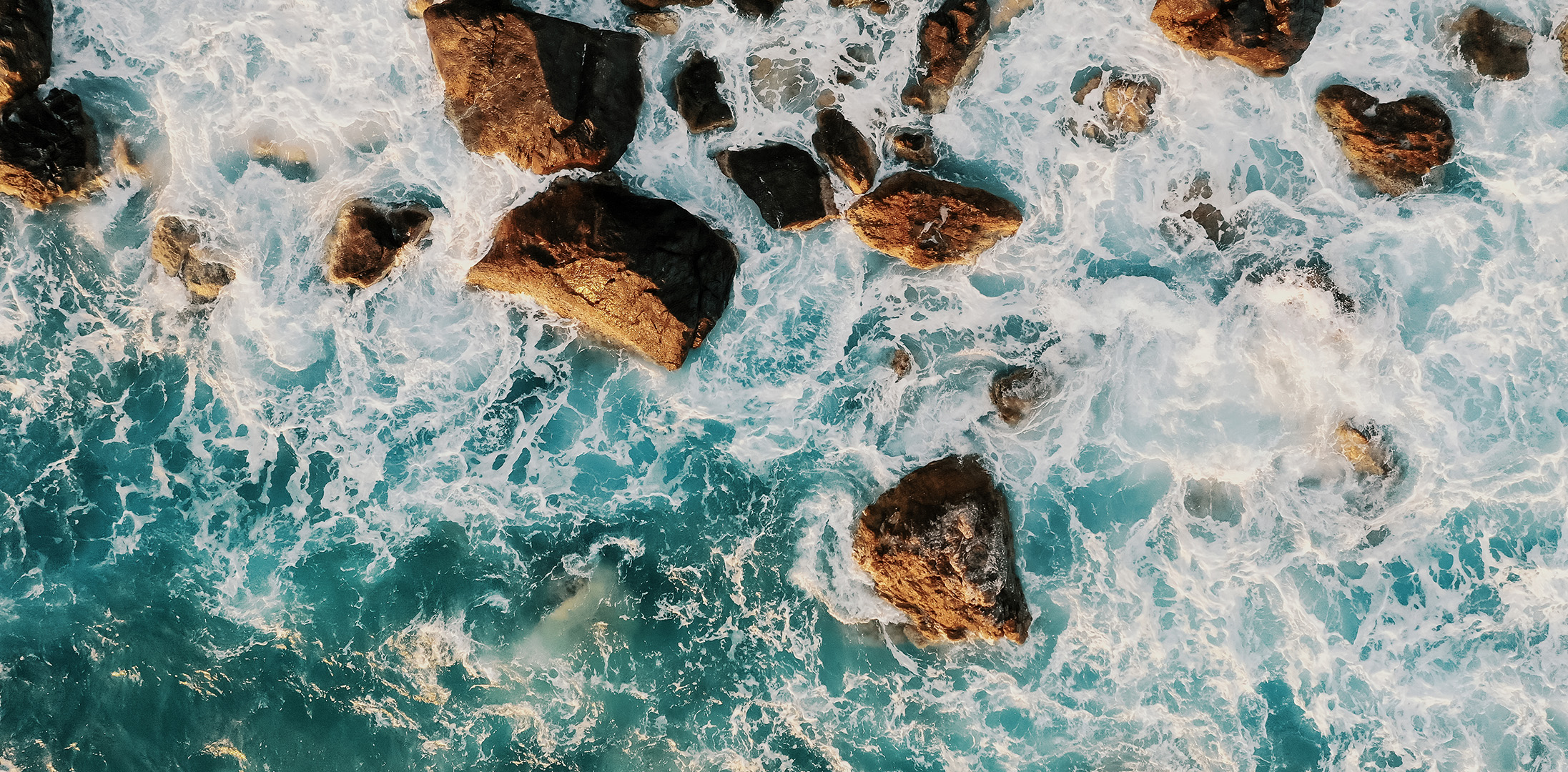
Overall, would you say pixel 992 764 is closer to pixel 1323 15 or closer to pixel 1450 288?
pixel 1450 288

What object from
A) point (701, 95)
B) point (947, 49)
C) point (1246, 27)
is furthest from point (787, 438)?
point (1246, 27)

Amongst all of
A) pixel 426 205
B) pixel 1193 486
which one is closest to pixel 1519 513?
pixel 1193 486

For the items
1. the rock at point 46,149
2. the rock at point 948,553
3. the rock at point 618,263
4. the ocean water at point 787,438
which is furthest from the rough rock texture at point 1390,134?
the rock at point 46,149

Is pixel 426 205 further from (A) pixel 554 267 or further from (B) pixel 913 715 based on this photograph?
(B) pixel 913 715

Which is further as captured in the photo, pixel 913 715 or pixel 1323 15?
pixel 913 715

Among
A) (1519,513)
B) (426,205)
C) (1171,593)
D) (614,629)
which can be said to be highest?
(426,205)

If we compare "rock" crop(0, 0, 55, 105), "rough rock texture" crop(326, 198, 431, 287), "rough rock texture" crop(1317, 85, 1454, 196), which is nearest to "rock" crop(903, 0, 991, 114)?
"rough rock texture" crop(1317, 85, 1454, 196)

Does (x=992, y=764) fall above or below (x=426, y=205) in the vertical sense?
below
